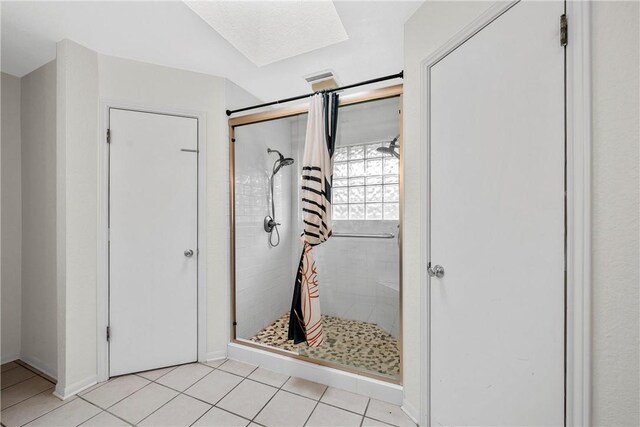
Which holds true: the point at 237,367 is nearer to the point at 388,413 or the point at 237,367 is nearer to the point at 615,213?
the point at 388,413

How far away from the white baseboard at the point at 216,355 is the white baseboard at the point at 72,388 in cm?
76

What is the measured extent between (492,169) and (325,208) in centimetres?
98

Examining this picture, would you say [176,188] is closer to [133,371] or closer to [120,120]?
[120,120]

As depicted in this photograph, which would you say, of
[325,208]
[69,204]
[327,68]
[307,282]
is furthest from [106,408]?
[327,68]

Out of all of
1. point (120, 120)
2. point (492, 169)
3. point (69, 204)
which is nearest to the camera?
point (492, 169)

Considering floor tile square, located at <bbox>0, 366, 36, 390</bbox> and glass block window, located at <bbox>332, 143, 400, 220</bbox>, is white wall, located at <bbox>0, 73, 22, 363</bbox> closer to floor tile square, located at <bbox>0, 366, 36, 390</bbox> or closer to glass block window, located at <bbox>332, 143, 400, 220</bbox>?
floor tile square, located at <bbox>0, 366, 36, 390</bbox>

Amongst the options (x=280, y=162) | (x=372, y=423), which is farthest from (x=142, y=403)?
(x=280, y=162)

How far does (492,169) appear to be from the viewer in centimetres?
105

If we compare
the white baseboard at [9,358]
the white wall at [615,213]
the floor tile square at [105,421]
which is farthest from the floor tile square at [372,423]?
the white baseboard at [9,358]

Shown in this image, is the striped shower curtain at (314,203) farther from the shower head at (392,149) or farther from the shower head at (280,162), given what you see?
the shower head at (280,162)

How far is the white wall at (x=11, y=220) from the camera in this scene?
2062 mm

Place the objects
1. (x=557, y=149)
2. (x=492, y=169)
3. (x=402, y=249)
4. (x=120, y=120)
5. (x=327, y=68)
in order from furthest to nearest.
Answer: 1. (x=327, y=68)
2. (x=120, y=120)
3. (x=402, y=249)
4. (x=492, y=169)
5. (x=557, y=149)

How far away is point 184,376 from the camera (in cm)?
190

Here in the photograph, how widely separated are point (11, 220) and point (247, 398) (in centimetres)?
245
